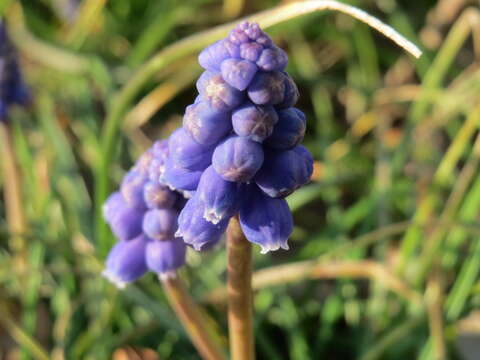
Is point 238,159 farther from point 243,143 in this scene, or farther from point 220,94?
point 220,94

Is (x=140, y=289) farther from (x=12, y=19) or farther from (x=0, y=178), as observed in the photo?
(x=12, y=19)

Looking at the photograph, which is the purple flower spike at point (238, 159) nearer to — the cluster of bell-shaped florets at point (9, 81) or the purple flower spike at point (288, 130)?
the purple flower spike at point (288, 130)

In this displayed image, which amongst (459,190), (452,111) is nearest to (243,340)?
(459,190)

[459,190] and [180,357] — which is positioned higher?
[459,190]

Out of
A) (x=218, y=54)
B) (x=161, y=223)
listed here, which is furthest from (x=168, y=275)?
(x=218, y=54)

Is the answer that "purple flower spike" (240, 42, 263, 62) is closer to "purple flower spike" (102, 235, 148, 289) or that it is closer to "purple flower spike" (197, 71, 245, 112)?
"purple flower spike" (197, 71, 245, 112)

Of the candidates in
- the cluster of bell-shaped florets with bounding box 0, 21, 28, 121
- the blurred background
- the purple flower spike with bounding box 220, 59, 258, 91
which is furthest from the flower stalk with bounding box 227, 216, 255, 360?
the cluster of bell-shaped florets with bounding box 0, 21, 28, 121
